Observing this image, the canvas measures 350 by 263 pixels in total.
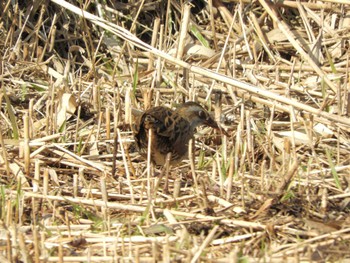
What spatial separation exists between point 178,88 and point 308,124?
4.03ft

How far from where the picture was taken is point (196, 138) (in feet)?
21.3

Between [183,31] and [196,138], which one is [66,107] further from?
[183,31]

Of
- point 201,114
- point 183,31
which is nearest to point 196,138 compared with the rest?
point 201,114

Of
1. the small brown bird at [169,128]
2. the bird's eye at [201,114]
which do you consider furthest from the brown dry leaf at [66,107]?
the bird's eye at [201,114]

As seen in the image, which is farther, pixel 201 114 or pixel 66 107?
pixel 66 107

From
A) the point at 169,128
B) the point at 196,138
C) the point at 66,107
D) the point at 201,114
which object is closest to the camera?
the point at 169,128

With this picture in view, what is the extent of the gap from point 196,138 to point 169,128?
79 cm

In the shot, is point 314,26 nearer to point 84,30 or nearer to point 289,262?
point 84,30

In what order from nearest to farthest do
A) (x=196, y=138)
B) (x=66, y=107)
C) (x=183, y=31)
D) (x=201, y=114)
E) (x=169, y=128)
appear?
(x=169, y=128) < (x=201, y=114) < (x=66, y=107) < (x=196, y=138) < (x=183, y=31)

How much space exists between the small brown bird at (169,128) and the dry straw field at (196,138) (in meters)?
0.14

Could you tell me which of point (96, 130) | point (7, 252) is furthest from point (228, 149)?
point (7, 252)

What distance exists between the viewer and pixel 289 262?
405cm

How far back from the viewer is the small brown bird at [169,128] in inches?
219

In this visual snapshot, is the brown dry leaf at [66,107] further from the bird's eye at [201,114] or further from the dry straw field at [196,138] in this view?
the bird's eye at [201,114]
